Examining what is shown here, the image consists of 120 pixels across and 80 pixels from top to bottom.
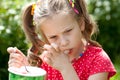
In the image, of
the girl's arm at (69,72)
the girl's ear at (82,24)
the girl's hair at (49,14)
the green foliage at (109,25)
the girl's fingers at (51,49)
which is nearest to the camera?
the girl's fingers at (51,49)

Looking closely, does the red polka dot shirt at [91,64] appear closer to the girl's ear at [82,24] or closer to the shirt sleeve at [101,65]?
the shirt sleeve at [101,65]

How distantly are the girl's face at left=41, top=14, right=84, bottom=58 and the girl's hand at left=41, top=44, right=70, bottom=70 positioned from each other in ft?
0.30

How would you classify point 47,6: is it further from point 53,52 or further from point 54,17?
point 53,52

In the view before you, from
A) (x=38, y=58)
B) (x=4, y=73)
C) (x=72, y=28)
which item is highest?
(x=72, y=28)

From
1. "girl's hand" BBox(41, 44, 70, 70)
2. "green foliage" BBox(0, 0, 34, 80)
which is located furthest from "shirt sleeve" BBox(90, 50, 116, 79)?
"green foliage" BBox(0, 0, 34, 80)

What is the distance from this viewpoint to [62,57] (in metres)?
3.06

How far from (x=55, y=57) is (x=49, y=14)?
32cm

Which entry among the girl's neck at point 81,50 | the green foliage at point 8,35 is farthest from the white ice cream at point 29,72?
the green foliage at point 8,35

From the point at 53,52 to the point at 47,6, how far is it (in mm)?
399

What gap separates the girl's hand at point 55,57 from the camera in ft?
9.86

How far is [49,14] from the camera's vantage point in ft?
10.5

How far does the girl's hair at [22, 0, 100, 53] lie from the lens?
3.26m

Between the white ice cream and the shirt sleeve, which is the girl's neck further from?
the white ice cream

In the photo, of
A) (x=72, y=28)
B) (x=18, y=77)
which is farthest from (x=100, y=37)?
(x=18, y=77)
